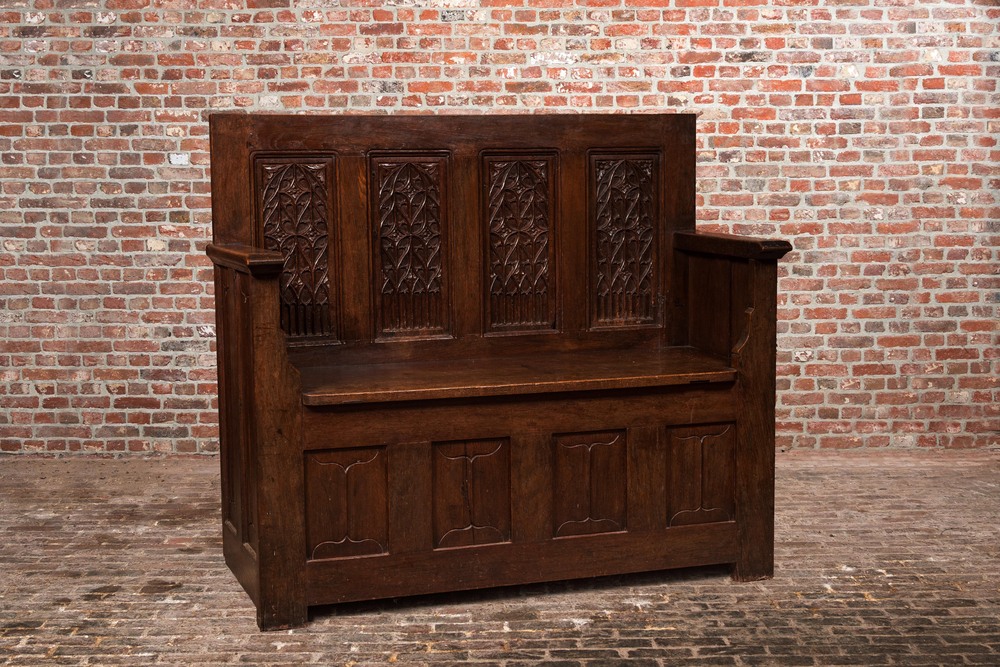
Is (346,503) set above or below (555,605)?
above

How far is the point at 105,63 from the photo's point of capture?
6.14 metres

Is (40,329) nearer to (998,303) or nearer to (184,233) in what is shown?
(184,233)

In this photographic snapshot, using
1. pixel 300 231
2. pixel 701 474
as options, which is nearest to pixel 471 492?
pixel 701 474

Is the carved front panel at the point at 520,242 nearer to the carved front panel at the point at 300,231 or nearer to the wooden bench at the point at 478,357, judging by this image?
the wooden bench at the point at 478,357

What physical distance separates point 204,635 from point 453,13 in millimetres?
3333

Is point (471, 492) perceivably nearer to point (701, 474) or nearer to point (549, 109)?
point (701, 474)

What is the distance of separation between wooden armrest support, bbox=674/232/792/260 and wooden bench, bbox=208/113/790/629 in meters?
0.01

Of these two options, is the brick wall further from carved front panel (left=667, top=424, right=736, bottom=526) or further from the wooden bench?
carved front panel (left=667, top=424, right=736, bottom=526)

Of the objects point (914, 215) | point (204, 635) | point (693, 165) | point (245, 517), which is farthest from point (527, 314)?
point (914, 215)

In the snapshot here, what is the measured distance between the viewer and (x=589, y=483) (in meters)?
4.36

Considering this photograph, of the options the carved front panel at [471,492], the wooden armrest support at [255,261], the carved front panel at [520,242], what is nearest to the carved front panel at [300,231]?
the wooden armrest support at [255,261]

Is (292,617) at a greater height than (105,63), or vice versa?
(105,63)

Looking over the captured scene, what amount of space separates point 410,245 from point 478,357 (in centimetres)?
47

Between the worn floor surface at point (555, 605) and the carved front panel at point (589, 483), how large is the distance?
24 centimetres
